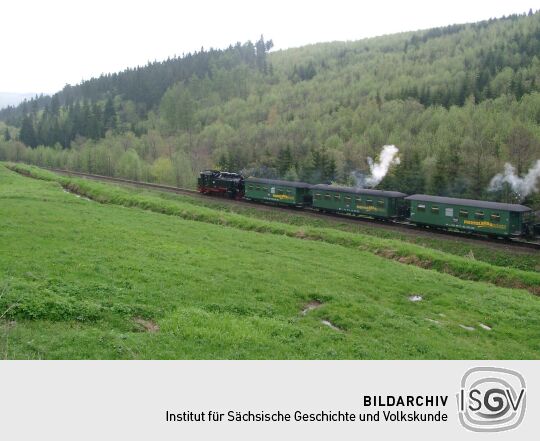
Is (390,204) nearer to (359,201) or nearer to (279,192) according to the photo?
(359,201)

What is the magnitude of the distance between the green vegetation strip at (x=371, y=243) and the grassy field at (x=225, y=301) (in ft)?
1.42

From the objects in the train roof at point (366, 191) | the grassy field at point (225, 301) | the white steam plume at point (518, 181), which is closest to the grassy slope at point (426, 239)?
the train roof at point (366, 191)

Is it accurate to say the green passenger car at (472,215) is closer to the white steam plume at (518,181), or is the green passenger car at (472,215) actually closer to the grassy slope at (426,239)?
the grassy slope at (426,239)

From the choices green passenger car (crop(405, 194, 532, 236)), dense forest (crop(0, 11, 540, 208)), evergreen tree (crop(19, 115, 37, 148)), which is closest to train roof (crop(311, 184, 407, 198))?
green passenger car (crop(405, 194, 532, 236))

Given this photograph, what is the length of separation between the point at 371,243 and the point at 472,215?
8884 millimetres

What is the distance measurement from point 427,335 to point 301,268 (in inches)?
370

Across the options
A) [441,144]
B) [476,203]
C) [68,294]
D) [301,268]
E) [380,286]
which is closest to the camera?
[68,294]

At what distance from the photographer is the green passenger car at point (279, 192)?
53.0 metres

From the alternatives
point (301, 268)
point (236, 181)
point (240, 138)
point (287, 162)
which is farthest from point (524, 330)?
point (240, 138)

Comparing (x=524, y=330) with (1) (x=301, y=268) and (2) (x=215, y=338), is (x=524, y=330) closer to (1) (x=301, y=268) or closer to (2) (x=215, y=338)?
(1) (x=301, y=268)

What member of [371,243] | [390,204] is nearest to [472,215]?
[390,204]

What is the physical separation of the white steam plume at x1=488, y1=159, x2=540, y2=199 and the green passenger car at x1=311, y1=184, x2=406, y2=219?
13769 millimetres

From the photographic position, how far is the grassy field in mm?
14477

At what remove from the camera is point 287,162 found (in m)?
79.7
